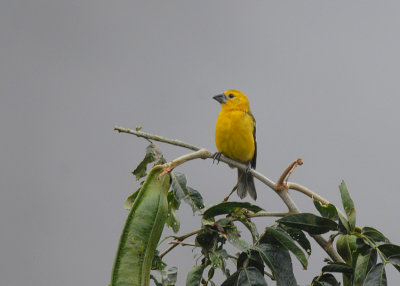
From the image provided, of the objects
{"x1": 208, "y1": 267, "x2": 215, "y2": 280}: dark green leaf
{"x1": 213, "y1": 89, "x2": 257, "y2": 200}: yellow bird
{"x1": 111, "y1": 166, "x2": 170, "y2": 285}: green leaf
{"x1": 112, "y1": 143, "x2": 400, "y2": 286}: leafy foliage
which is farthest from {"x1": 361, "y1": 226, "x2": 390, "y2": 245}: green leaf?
{"x1": 213, "y1": 89, "x2": 257, "y2": 200}: yellow bird

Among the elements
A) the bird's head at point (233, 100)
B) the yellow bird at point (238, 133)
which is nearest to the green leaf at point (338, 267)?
the yellow bird at point (238, 133)

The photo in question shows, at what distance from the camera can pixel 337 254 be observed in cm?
125

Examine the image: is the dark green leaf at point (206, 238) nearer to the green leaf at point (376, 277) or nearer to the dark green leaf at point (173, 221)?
the dark green leaf at point (173, 221)

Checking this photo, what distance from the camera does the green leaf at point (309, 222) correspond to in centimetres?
119

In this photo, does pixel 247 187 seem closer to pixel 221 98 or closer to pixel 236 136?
pixel 236 136

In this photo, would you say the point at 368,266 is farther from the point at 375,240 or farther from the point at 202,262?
the point at 202,262

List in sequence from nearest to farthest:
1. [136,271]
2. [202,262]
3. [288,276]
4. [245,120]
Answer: [136,271]
[288,276]
[202,262]
[245,120]

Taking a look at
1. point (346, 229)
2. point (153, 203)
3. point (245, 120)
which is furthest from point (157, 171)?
point (245, 120)

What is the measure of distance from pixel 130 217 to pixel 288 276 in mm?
389

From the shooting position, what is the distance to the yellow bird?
7.70ft

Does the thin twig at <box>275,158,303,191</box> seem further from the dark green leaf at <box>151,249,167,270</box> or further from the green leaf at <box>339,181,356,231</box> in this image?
the dark green leaf at <box>151,249,167,270</box>

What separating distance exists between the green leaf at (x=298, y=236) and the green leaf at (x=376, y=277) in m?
0.19

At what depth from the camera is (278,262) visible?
3.92 ft

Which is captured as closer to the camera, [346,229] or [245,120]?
[346,229]
